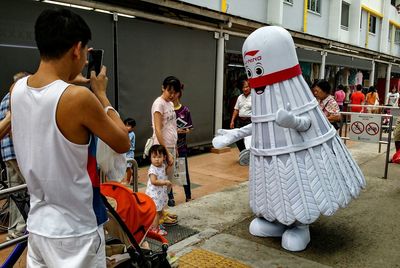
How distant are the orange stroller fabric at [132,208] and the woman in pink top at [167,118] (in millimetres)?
1900

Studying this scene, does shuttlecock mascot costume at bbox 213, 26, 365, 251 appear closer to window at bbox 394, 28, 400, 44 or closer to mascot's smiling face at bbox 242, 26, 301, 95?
mascot's smiling face at bbox 242, 26, 301, 95

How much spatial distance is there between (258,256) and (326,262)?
1.99 ft

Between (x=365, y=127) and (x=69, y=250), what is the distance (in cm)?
639

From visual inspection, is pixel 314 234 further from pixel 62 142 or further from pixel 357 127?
pixel 357 127

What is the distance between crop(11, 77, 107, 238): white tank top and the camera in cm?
159

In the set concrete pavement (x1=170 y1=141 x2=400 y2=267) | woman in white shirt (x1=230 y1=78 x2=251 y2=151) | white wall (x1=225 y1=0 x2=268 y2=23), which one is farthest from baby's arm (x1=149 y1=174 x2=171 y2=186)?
white wall (x1=225 y1=0 x2=268 y2=23)

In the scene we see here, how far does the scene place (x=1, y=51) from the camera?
551 centimetres

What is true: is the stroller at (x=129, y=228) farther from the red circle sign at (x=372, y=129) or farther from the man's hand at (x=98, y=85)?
the red circle sign at (x=372, y=129)

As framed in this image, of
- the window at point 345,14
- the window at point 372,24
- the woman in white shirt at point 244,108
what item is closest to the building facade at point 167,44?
the woman in white shirt at point 244,108

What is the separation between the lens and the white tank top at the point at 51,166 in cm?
159

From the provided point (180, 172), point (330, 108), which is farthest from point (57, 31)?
point (330, 108)

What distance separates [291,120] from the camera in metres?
3.28

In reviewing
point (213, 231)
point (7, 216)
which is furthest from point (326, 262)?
point (7, 216)

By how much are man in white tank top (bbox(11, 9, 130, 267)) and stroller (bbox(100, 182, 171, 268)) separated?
18.2 inches
